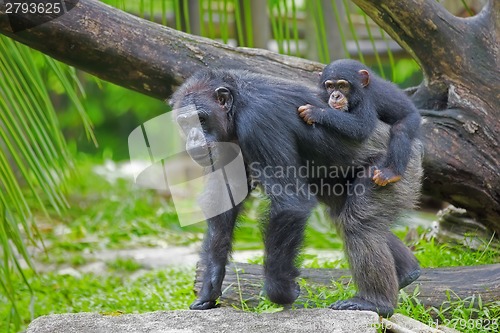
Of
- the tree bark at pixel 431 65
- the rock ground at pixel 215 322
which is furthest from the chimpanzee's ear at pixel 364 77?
the rock ground at pixel 215 322

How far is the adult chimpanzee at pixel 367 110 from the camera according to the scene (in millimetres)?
4348

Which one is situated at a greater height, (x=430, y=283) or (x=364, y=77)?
(x=364, y=77)

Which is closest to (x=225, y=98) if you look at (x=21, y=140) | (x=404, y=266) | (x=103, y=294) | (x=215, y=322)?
(x=21, y=140)

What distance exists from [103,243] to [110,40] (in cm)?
447

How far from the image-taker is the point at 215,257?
4434mm

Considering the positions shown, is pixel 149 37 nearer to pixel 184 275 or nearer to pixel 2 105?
pixel 2 105

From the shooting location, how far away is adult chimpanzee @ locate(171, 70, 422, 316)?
403 centimetres

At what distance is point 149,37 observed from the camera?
493cm

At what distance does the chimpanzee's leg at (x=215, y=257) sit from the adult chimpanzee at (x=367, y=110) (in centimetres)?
86

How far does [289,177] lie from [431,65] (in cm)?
175

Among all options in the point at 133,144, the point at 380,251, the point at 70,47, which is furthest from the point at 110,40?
the point at 380,251

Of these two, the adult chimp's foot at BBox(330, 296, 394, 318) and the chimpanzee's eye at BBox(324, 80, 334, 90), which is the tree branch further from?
the adult chimp's foot at BBox(330, 296, 394, 318)

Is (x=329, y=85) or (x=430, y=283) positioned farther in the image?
(x=430, y=283)

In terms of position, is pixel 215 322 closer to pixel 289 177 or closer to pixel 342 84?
pixel 289 177
